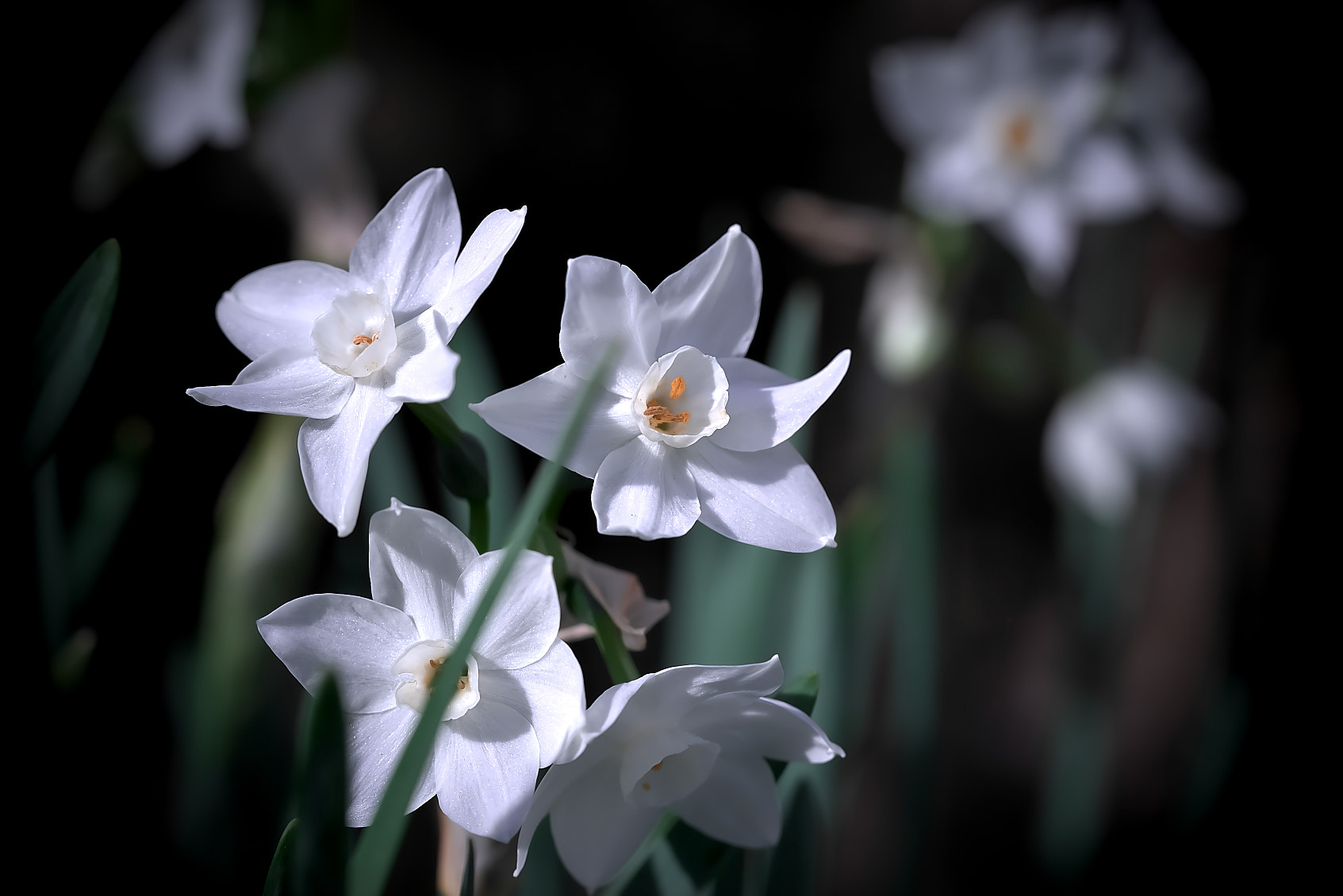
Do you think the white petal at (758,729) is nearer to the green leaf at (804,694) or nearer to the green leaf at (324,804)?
the green leaf at (804,694)

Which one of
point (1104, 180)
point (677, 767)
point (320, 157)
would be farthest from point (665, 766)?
point (1104, 180)

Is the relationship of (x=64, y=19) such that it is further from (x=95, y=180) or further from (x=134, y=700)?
(x=134, y=700)

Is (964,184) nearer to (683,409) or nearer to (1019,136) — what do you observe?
(1019,136)

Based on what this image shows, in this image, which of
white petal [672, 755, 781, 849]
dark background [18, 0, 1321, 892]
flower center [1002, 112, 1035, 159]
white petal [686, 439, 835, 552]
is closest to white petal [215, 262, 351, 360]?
white petal [686, 439, 835, 552]

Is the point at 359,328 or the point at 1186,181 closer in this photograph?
the point at 359,328

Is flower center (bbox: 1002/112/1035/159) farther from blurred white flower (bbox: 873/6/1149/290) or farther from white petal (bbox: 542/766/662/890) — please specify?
white petal (bbox: 542/766/662/890)

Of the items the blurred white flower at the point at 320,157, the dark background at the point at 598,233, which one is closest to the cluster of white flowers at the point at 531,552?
the dark background at the point at 598,233
